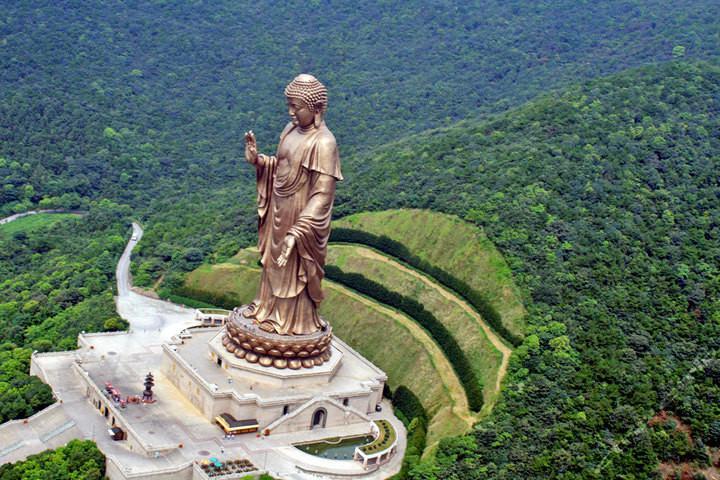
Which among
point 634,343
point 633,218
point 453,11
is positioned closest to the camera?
point 634,343

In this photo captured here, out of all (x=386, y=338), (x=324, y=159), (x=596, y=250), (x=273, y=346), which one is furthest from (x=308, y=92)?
(x=596, y=250)

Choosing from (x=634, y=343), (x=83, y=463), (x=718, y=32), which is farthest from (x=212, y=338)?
(x=718, y=32)

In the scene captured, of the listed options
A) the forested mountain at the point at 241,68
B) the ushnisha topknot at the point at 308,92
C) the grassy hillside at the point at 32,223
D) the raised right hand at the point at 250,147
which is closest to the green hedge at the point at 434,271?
the ushnisha topknot at the point at 308,92

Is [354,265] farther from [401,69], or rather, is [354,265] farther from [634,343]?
[401,69]

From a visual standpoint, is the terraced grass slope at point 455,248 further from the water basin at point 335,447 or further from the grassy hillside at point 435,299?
the water basin at point 335,447

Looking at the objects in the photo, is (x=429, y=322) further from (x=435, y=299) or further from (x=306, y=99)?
(x=306, y=99)

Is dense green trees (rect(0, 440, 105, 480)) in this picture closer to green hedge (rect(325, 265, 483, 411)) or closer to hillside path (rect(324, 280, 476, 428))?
hillside path (rect(324, 280, 476, 428))
